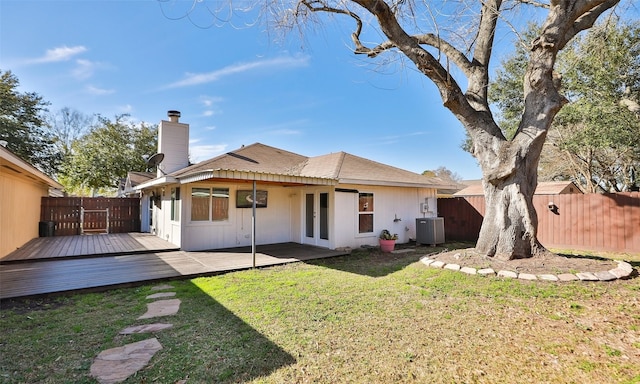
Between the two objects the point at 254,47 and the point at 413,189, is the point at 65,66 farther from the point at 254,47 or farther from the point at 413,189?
the point at 413,189

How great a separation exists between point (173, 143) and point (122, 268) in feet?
19.3

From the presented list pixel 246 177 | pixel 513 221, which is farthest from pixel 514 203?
pixel 246 177

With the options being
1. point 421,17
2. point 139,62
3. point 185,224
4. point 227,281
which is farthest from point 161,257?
point 421,17

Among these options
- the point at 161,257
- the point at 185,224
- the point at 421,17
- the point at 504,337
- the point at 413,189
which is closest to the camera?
the point at 504,337

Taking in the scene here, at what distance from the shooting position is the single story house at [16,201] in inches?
256

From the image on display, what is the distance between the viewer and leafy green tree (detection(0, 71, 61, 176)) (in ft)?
58.2

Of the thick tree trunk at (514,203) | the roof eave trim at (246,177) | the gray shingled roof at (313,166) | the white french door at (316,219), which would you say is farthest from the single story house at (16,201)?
A: the thick tree trunk at (514,203)

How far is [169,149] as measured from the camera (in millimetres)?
10812

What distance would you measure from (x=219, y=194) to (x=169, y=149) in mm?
3636

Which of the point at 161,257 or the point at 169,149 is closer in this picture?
the point at 161,257

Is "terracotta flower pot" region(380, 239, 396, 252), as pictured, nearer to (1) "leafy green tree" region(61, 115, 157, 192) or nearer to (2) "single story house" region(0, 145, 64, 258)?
(2) "single story house" region(0, 145, 64, 258)

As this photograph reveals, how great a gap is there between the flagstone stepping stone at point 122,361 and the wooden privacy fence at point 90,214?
12.4m

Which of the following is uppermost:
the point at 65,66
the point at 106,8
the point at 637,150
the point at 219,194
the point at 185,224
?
the point at 65,66

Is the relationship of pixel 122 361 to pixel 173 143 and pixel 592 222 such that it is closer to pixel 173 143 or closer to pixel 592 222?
pixel 173 143
